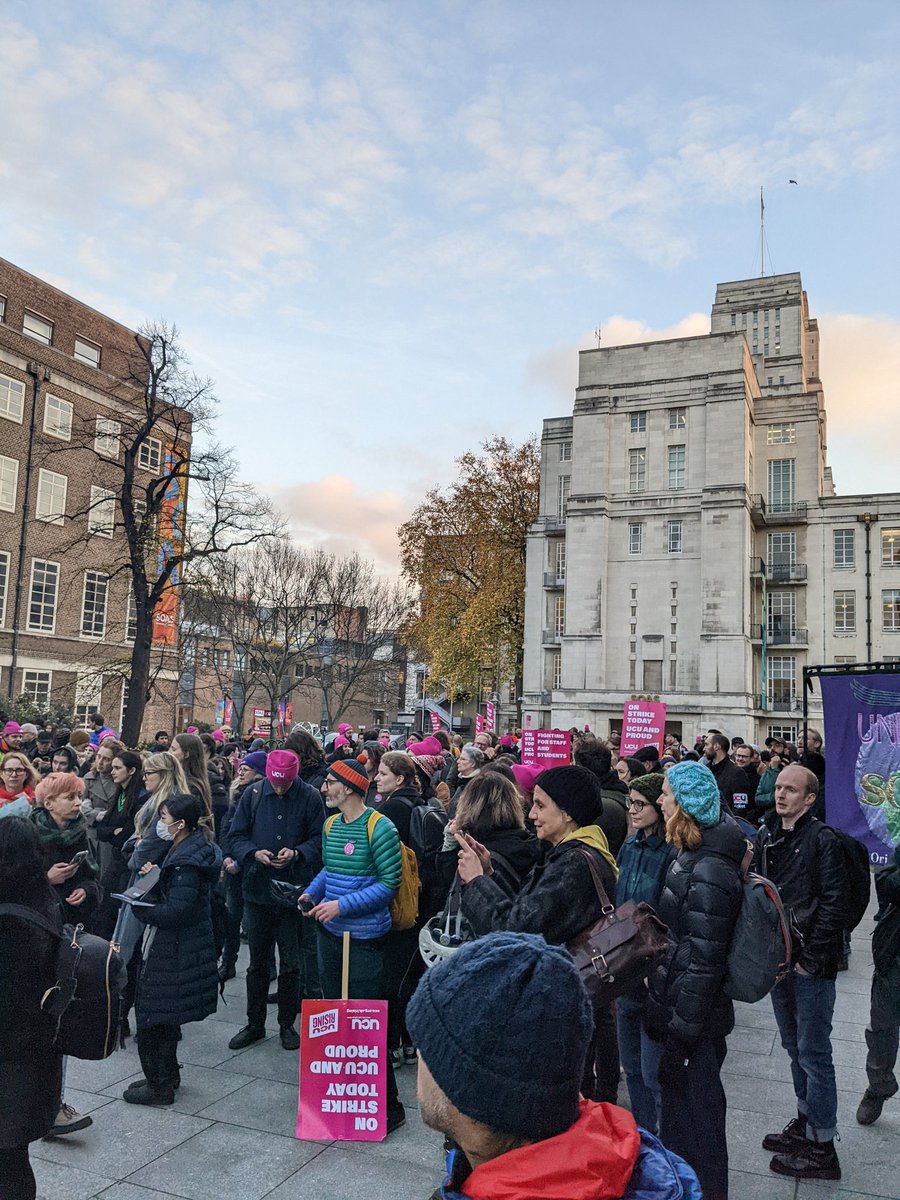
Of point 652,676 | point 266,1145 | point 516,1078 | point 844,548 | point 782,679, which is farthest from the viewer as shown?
point 844,548

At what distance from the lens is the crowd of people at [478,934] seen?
1.57 m

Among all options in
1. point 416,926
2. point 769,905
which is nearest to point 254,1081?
point 416,926

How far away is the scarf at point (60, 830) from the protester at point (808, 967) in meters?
4.37

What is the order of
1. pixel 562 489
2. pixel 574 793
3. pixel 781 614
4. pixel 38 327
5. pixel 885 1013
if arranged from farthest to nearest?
pixel 562 489, pixel 781 614, pixel 38 327, pixel 885 1013, pixel 574 793

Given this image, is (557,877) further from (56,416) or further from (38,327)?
(38,327)

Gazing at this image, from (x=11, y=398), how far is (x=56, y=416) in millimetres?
2396

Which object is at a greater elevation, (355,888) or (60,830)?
(60,830)

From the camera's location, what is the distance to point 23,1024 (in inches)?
135

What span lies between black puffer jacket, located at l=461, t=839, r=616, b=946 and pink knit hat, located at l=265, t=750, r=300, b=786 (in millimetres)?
3149

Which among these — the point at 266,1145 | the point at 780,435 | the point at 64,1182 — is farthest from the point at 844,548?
the point at 64,1182

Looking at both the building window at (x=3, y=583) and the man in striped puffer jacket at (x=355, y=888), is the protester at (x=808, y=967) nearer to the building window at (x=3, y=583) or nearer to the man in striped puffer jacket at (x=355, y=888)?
the man in striped puffer jacket at (x=355, y=888)

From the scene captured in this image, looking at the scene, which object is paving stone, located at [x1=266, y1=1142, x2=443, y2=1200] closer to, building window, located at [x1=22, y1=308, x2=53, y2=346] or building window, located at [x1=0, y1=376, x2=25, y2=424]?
building window, located at [x1=0, y1=376, x2=25, y2=424]

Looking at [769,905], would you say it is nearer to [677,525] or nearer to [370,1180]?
[370,1180]

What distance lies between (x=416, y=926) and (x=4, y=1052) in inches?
120
